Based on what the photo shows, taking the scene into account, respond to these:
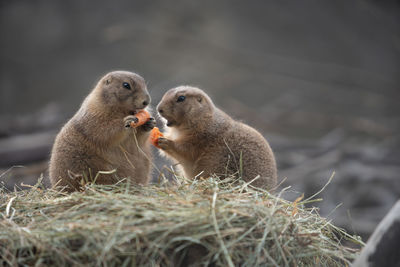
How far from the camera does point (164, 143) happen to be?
5.55 meters

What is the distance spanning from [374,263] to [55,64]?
18178mm

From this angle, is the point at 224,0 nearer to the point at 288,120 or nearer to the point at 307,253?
Result: the point at 288,120

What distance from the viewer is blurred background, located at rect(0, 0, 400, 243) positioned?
16172 mm

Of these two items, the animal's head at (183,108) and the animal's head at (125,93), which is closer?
the animal's head at (125,93)

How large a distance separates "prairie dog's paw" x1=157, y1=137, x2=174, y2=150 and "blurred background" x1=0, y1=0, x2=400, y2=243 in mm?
7924

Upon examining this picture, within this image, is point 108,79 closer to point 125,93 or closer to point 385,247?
point 125,93

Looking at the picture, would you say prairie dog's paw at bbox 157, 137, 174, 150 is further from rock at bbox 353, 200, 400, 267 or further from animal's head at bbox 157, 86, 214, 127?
rock at bbox 353, 200, 400, 267

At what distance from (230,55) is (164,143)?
39.5 feet

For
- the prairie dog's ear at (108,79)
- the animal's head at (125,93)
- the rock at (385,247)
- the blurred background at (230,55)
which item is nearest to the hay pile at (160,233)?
the rock at (385,247)

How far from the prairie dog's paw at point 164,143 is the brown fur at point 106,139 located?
41 cm

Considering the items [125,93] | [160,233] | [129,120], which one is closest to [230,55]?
[125,93]

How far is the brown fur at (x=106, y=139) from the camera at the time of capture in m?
4.88

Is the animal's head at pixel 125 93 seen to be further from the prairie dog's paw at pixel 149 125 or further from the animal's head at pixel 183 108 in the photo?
the animal's head at pixel 183 108

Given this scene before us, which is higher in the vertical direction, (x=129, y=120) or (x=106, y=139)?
(x=129, y=120)
